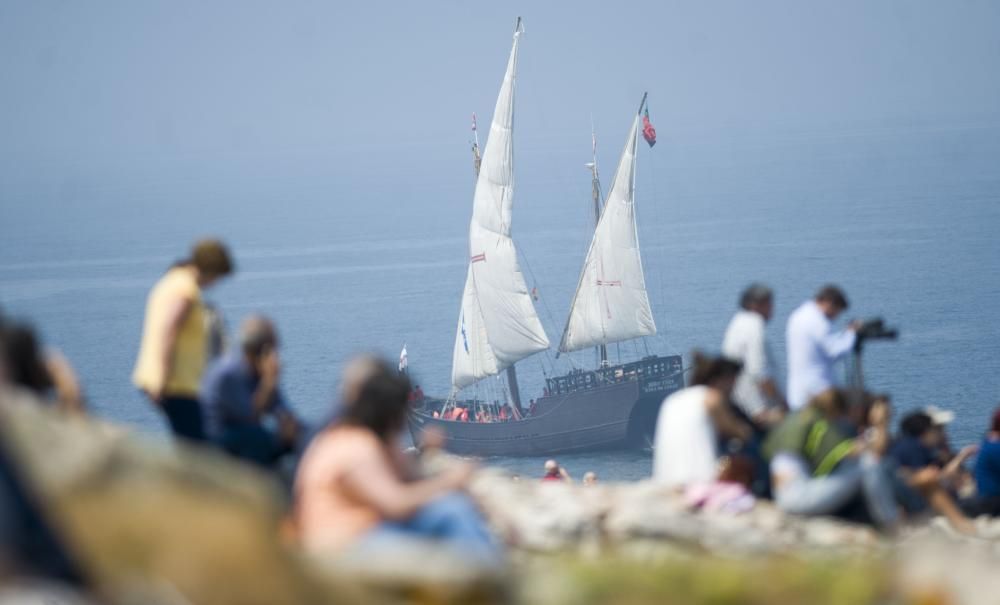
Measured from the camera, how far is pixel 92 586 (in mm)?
4094

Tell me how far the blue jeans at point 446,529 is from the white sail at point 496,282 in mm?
48507

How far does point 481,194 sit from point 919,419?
154ft

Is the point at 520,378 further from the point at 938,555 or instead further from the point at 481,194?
the point at 938,555

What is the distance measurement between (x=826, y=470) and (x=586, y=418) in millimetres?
56829

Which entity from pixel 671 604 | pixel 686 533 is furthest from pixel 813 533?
pixel 671 604

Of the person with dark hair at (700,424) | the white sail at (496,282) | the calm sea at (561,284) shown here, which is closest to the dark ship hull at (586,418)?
the calm sea at (561,284)

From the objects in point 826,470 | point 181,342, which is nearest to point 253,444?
point 181,342

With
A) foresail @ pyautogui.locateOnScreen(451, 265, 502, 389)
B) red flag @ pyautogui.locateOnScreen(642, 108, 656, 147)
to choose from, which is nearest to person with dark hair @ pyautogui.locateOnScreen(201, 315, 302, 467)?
foresail @ pyautogui.locateOnScreen(451, 265, 502, 389)

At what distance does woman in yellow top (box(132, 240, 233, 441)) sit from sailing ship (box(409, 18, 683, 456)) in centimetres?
4689

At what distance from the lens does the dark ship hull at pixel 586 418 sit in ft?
212

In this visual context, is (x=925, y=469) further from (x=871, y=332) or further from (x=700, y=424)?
Answer: (x=700, y=424)

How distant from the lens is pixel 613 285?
2418 inches

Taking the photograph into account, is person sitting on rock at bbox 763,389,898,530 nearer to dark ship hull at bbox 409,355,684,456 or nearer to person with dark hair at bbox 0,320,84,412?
person with dark hair at bbox 0,320,84,412

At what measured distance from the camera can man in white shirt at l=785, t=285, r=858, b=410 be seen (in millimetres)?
10086
